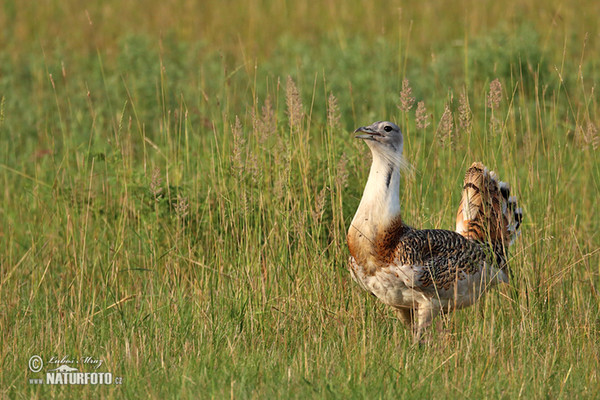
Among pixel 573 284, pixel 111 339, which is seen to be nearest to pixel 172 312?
pixel 111 339

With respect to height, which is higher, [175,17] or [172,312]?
[175,17]

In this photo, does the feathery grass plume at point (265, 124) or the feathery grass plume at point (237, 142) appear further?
the feathery grass plume at point (265, 124)

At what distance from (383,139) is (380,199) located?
314mm

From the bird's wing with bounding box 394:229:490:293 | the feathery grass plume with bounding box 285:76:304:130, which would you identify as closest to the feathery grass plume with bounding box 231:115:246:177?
the feathery grass plume with bounding box 285:76:304:130

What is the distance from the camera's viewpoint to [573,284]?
15.5 ft

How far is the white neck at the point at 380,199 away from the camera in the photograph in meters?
4.45

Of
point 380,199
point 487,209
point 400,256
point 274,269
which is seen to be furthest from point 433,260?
point 274,269

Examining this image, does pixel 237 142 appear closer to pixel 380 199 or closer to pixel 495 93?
pixel 380 199

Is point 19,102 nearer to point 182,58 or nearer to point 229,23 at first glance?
point 182,58

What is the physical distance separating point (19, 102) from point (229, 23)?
4.27 metres

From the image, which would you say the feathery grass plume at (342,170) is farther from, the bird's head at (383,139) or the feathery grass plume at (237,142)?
the feathery grass plume at (237,142)

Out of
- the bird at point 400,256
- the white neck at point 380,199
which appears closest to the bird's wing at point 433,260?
the bird at point 400,256

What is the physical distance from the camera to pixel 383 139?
4.48 metres

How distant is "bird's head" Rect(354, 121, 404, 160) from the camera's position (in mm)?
4461
